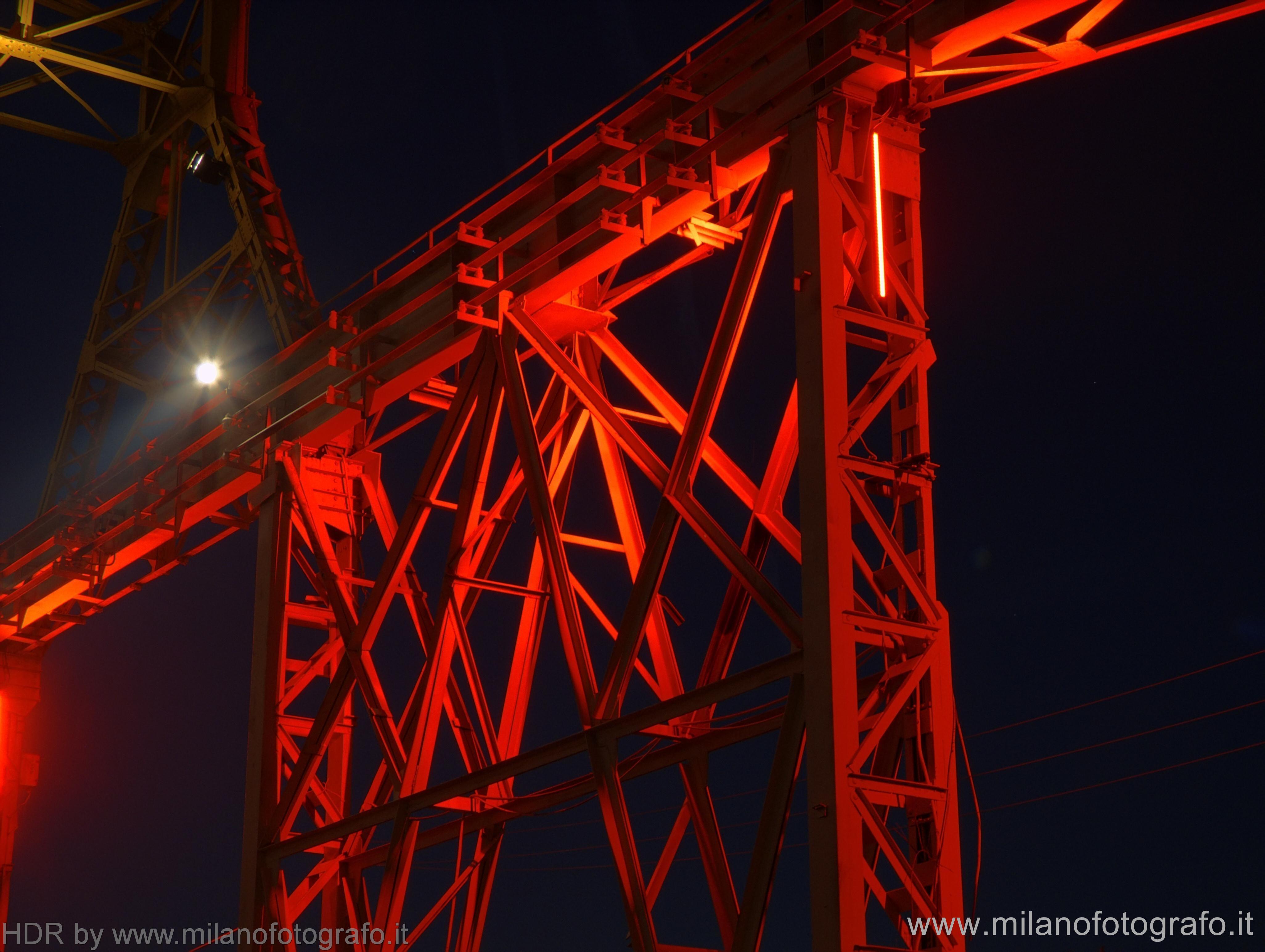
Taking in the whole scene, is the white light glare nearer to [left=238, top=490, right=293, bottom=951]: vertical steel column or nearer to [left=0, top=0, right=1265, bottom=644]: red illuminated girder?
[left=0, top=0, right=1265, bottom=644]: red illuminated girder

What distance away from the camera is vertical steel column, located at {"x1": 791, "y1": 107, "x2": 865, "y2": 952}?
12.8 m

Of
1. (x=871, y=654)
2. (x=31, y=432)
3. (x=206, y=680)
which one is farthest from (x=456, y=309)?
(x=31, y=432)

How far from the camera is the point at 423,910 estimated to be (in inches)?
2188

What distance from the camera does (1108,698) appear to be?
186ft

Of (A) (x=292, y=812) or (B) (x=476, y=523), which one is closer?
(B) (x=476, y=523)

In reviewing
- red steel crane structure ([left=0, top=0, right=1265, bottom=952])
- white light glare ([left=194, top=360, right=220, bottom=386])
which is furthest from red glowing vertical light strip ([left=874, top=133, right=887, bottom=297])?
white light glare ([left=194, top=360, right=220, bottom=386])

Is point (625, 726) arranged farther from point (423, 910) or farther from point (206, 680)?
point (423, 910)

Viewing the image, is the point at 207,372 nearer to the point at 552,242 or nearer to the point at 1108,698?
the point at 552,242

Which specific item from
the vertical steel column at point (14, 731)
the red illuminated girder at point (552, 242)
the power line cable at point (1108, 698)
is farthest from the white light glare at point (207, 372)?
the power line cable at point (1108, 698)

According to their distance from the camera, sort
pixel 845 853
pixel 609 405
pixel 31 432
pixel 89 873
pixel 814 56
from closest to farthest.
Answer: pixel 845 853 < pixel 814 56 < pixel 609 405 < pixel 89 873 < pixel 31 432

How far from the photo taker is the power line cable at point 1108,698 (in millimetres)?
54812

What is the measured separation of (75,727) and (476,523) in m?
30.0

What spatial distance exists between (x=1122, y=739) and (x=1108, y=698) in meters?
1.58

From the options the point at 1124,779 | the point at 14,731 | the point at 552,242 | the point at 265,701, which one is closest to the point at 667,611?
the point at 552,242
